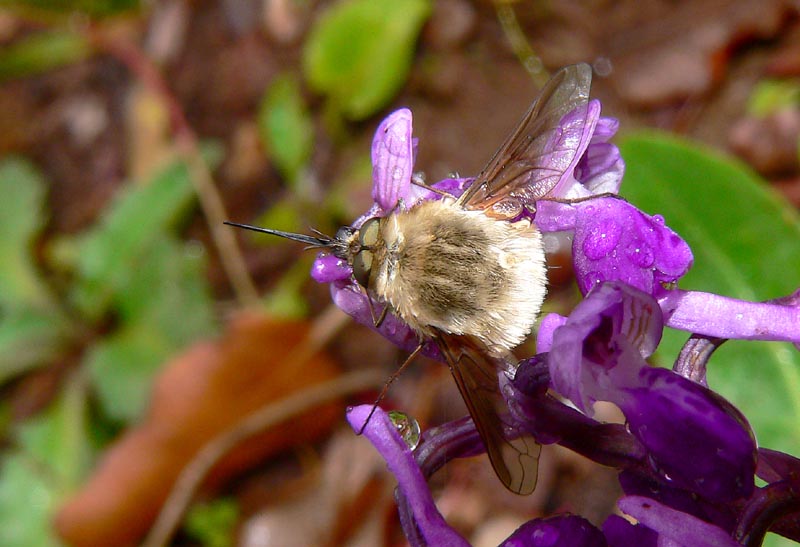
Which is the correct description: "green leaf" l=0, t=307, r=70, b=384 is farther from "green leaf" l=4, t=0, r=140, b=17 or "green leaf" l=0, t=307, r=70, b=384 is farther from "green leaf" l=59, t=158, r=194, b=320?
"green leaf" l=4, t=0, r=140, b=17

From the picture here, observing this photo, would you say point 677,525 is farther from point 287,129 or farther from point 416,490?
point 287,129

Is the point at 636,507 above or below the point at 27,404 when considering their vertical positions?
above

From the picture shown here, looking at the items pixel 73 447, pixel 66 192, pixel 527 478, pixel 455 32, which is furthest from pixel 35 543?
pixel 527 478

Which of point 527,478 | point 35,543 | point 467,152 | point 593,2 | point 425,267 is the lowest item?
point 35,543

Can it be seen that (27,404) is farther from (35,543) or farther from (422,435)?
(422,435)

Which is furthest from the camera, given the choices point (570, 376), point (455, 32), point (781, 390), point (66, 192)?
point (66, 192)

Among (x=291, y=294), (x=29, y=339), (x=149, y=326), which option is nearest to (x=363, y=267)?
(x=291, y=294)
